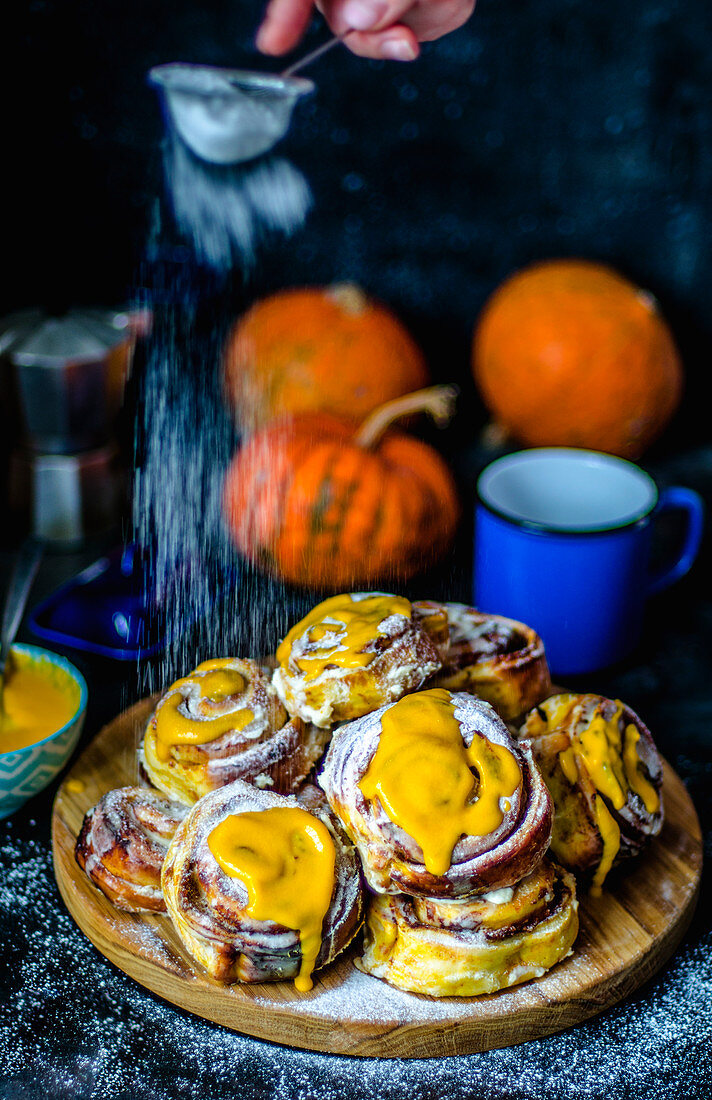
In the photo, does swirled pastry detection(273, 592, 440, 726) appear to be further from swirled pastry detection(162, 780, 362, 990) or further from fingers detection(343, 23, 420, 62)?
fingers detection(343, 23, 420, 62)

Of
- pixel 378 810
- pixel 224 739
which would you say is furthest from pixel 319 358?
pixel 378 810

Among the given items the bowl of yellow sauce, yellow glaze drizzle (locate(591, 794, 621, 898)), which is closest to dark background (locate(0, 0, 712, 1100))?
the bowl of yellow sauce

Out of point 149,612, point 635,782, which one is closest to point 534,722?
point 635,782

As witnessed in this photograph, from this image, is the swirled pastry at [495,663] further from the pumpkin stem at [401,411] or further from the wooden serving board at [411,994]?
the pumpkin stem at [401,411]

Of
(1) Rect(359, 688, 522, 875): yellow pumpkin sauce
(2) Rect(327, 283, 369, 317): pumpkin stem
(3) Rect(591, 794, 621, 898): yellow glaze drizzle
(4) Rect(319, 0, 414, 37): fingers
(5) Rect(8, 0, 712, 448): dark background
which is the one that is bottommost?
(3) Rect(591, 794, 621, 898): yellow glaze drizzle

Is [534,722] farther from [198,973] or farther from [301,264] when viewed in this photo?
[301,264]

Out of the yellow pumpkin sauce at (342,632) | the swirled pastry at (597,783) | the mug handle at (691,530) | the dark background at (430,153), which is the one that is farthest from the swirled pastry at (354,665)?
the dark background at (430,153)
